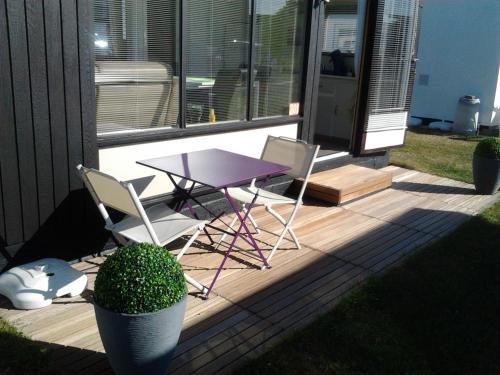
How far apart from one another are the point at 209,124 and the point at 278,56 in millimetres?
1204

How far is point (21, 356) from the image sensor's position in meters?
2.53

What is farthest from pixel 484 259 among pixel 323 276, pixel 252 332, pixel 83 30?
pixel 83 30

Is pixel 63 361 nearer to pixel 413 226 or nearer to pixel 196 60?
pixel 196 60

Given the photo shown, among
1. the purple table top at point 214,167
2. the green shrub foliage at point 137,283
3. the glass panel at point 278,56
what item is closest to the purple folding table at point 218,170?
the purple table top at point 214,167

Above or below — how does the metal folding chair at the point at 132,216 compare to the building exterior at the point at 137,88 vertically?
below

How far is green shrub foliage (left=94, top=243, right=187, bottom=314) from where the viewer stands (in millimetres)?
2146

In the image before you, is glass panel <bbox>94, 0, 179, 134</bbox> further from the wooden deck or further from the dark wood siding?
the wooden deck

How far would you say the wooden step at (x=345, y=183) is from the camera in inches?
206

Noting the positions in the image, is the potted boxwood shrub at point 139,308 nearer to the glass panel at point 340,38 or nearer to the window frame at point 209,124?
the window frame at point 209,124

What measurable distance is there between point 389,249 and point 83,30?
2.87m

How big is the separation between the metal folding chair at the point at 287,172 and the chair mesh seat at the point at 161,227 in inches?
24.5

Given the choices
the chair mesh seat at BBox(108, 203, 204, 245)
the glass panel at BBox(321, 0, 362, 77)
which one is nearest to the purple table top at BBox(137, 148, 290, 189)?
the chair mesh seat at BBox(108, 203, 204, 245)

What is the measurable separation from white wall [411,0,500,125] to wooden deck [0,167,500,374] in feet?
17.9

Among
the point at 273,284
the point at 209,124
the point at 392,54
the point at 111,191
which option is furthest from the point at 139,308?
the point at 392,54
